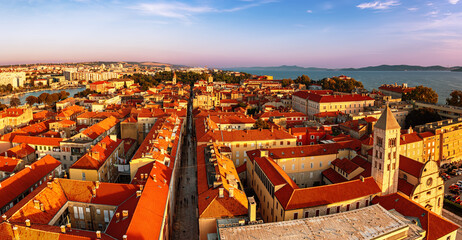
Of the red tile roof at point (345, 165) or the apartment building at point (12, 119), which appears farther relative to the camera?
the apartment building at point (12, 119)

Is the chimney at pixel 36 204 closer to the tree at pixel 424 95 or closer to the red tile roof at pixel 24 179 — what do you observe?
the red tile roof at pixel 24 179

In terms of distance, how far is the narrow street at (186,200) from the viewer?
24953 mm

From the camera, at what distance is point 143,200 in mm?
20484

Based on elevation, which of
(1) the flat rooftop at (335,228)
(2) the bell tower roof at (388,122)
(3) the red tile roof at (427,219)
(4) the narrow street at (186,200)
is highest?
(2) the bell tower roof at (388,122)

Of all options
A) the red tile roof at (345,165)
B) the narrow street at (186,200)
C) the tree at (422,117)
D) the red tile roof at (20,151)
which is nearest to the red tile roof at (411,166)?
the red tile roof at (345,165)

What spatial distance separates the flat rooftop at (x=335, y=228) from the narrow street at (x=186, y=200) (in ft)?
26.9

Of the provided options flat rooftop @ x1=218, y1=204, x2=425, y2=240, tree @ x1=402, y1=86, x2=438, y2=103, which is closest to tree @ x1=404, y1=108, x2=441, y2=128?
tree @ x1=402, y1=86, x2=438, y2=103

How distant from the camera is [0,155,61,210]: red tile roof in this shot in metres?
24.3

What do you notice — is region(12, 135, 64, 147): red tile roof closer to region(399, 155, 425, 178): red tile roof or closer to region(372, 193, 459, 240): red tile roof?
region(372, 193, 459, 240): red tile roof

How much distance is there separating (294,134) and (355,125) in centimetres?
1055

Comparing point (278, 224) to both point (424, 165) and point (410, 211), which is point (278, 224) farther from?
point (424, 165)

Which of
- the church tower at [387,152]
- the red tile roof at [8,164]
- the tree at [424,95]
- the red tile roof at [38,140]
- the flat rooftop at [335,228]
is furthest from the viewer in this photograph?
the tree at [424,95]

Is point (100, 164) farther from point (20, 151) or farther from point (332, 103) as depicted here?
point (332, 103)

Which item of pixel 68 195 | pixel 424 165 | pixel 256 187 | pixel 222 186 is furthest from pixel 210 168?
pixel 424 165
